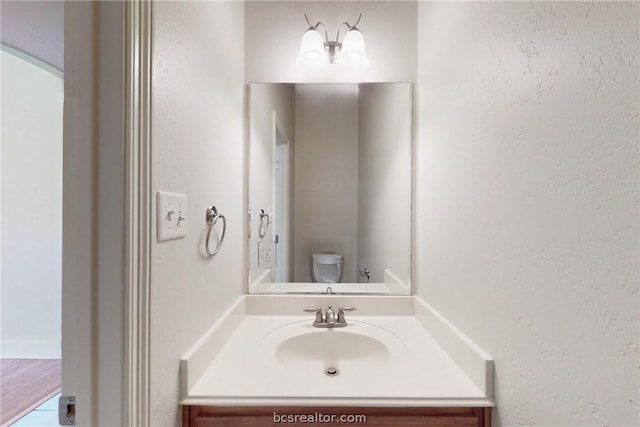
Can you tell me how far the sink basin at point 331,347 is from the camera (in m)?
1.12

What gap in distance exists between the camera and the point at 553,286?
52 centimetres

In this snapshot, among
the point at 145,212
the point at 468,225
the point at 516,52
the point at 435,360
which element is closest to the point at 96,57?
the point at 145,212

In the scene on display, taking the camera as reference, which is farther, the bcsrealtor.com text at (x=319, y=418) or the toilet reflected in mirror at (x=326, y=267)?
the toilet reflected in mirror at (x=326, y=267)

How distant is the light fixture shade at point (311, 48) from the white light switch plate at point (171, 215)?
91 centimetres

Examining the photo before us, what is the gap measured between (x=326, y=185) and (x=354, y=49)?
0.61 metres

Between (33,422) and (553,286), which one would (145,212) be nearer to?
(553,286)

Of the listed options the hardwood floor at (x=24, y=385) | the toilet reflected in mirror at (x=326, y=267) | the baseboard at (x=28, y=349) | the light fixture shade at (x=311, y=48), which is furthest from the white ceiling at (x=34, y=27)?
the baseboard at (x=28, y=349)

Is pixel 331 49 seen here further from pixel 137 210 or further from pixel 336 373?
pixel 336 373

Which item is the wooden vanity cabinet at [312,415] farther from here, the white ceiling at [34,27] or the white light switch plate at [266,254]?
the white ceiling at [34,27]

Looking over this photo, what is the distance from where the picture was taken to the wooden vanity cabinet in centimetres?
74

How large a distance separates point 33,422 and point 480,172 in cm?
241

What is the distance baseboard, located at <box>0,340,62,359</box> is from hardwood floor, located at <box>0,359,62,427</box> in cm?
6

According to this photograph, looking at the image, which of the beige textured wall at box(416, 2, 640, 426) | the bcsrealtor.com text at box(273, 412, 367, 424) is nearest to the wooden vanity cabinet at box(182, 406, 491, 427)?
the bcsrealtor.com text at box(273, 412, 367, 424)

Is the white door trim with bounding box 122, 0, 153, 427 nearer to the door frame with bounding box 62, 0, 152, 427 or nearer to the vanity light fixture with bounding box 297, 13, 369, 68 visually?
the door frame with bounding box 62, 0, 152, 427
